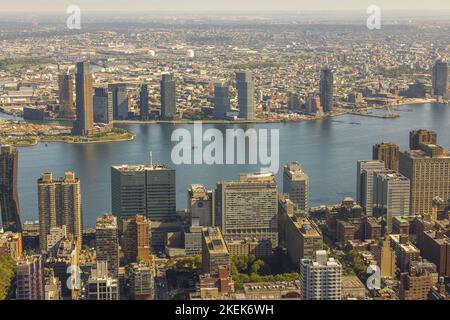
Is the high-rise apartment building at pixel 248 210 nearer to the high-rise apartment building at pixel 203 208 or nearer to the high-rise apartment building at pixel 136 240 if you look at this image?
the high-rise apartment building at pixel 203 208

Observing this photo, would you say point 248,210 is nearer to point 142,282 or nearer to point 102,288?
point 142,282

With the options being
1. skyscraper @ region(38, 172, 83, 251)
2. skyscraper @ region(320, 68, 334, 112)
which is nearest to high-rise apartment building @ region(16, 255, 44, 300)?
skyscraper @ region(38, 172, 83, 251)

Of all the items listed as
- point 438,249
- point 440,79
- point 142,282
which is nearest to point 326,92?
point 440,79

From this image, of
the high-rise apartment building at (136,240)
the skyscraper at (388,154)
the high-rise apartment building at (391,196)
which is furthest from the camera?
the skyscraper at (388,154)

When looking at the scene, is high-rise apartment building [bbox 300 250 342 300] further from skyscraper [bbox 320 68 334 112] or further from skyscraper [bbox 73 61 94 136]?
skyscraper [bbox 320 68 334 112]

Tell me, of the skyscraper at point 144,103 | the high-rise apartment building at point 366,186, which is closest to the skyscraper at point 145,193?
the high-rise apartment building at point 366,186
